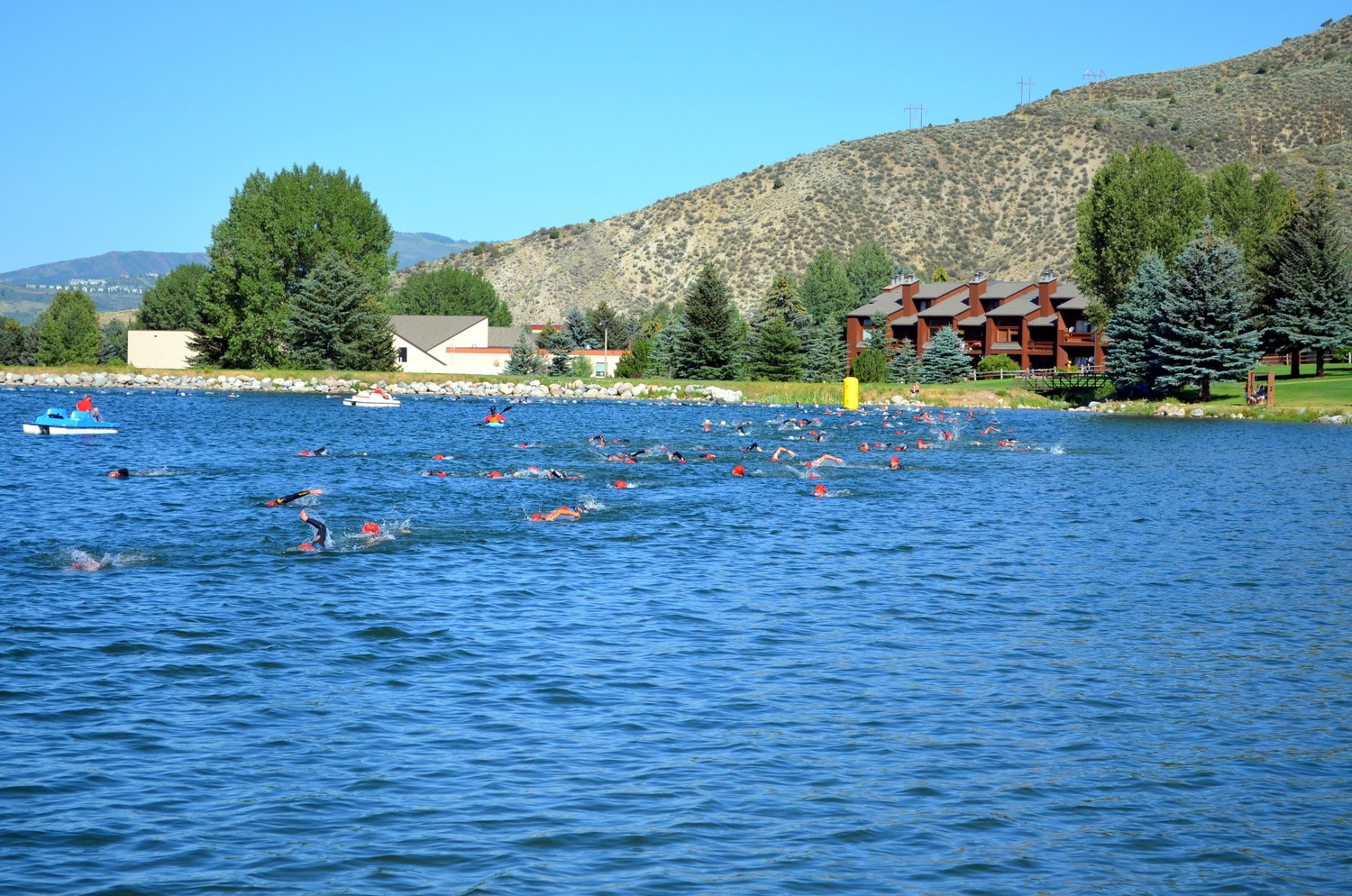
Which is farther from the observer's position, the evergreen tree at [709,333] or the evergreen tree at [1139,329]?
the evergreen tree at [709,333]

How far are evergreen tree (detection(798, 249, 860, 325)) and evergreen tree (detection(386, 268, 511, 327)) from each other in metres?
37.0

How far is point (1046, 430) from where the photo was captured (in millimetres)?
61719

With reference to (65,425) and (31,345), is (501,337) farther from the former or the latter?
(65,425)

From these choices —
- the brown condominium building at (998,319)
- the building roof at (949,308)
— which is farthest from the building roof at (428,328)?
the building roof at (949,308)

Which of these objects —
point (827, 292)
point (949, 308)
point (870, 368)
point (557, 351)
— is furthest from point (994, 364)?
point (557, 351)

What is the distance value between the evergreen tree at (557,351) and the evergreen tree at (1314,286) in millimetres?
53094

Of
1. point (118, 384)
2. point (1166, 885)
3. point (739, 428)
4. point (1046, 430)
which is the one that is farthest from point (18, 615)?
point (118, 384)

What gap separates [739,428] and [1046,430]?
1531 cm

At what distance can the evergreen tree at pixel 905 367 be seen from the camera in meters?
96.0

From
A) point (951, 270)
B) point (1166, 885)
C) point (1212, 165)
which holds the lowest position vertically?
point (1166, 885)

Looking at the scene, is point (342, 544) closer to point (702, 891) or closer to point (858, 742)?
point (858, 742)

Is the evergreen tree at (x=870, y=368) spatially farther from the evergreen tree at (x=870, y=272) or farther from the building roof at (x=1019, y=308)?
the evergreen tree at (x=870, y=272)

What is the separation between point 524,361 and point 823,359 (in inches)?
1032

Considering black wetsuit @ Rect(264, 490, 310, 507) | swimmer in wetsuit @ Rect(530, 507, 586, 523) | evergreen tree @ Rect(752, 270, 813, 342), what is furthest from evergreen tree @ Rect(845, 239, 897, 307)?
black wetsuit @ Rect(264, 490, 310, 507)
